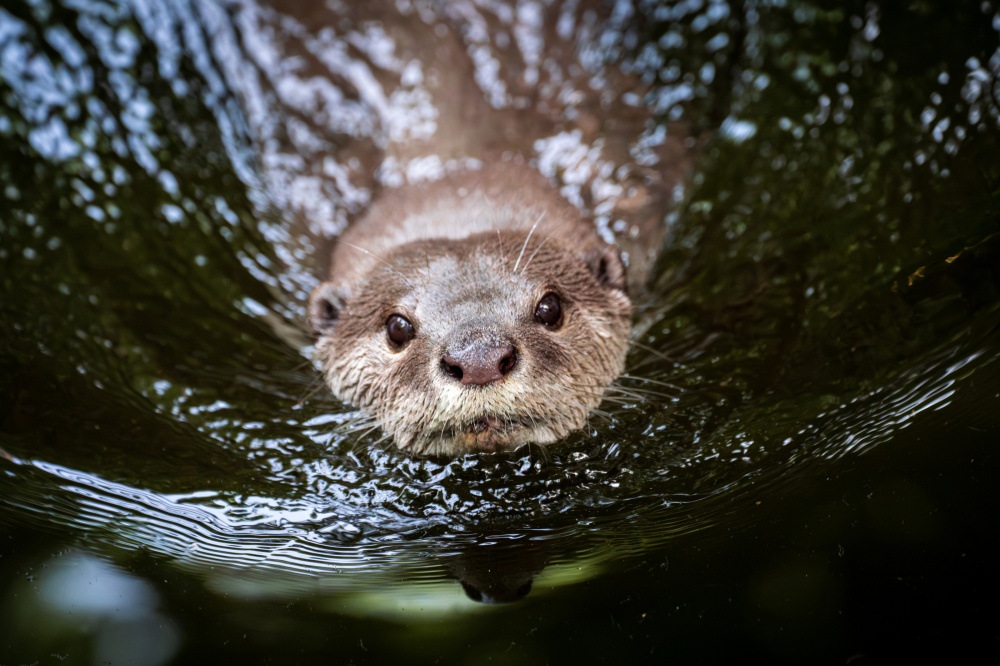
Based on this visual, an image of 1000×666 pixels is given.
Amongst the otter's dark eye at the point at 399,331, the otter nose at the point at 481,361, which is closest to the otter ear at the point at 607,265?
the otter's dark eye at the point at 399,331

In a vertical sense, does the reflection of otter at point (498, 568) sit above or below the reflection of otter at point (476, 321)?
below

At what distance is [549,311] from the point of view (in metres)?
3.17

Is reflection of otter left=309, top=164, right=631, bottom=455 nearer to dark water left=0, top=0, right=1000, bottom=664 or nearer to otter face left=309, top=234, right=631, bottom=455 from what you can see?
otter face left=309, top=234, right=631, bottom=455

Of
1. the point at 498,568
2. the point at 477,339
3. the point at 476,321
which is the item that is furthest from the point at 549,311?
Result: the point at 498,568

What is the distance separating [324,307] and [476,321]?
0.98 metres

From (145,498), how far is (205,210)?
1.80 m

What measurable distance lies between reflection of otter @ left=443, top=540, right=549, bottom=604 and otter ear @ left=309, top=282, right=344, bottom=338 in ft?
3.49

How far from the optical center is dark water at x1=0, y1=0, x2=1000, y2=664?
2922 millimetres

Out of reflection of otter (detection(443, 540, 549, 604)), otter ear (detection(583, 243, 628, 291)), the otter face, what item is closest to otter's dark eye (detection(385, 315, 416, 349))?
the otter face

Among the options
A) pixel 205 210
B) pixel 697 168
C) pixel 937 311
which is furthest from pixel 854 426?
pixel 205 210

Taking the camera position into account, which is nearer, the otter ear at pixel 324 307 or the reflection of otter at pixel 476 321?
the reflection of otter at pixel 476 321

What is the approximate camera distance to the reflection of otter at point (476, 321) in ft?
9.18

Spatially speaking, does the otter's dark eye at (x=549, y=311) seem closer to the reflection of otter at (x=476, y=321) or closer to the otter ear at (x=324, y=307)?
the reflection of otter at (x=476, y=321)

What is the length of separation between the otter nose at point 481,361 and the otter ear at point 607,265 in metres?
1.01
